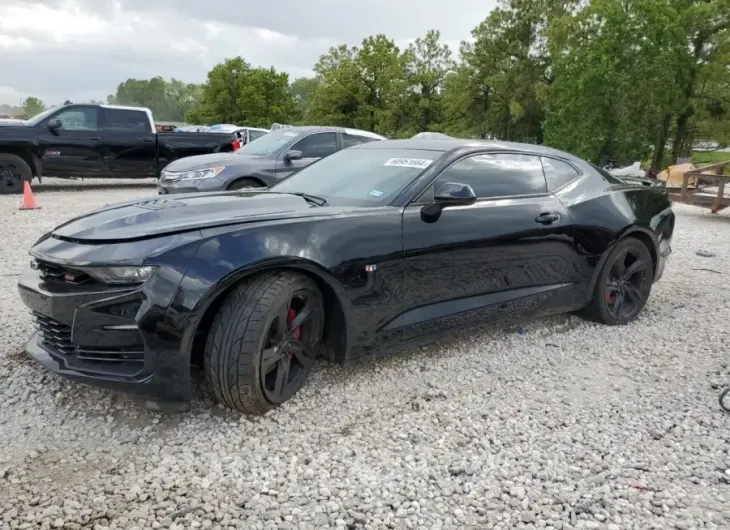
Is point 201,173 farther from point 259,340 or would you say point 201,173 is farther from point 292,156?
point 259,340

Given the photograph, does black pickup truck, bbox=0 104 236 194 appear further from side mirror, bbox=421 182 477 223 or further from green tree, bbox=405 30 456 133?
green tree, bbox=405 30 456 133

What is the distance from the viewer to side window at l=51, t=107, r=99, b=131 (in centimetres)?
1106

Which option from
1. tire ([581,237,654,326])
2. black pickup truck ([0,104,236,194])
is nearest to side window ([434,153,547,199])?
tire ([581,237,654,326])

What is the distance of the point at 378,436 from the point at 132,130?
35.4 feet

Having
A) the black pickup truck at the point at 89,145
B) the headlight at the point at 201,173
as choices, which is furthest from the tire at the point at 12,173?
the headlight at the point at 201,173

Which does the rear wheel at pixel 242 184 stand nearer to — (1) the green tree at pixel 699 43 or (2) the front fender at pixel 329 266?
(2) the front fender at pixel 329 266

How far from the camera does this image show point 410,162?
145 inches

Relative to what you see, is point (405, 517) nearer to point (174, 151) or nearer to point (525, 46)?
point (174, 151)

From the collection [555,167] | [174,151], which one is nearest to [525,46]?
[174,151]

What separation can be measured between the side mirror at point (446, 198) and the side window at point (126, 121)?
10.1 m

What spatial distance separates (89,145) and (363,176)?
30.9 ft

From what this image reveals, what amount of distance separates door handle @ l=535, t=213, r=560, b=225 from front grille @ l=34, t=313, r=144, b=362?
2.69 meters

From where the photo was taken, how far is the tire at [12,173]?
411 inches

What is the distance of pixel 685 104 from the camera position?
25.2 m
